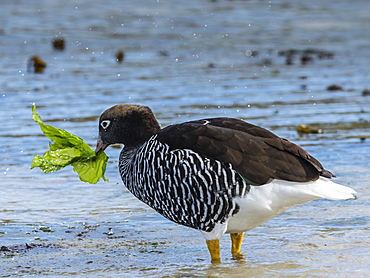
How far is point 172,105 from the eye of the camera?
38.7 feet

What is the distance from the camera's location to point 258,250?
622 cm

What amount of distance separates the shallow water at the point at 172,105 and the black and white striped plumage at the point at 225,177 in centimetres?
40

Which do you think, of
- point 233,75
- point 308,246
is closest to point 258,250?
point 308,246

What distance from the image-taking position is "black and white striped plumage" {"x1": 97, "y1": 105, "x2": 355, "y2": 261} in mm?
5633

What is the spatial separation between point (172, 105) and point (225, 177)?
6.18 m

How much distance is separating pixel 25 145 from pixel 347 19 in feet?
45.1

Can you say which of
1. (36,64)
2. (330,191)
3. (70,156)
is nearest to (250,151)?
(330,191)

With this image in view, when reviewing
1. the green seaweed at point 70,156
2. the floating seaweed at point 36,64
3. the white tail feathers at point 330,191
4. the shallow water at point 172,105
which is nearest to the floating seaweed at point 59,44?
the shallow water at point 172,105

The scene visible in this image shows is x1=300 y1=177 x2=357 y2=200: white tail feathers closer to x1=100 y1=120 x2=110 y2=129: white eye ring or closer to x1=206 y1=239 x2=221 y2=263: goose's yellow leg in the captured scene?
x1=206 y1=239 x2=221 y2=263: goose's yellow leg

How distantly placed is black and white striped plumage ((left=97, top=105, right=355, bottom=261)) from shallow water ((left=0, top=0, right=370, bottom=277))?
404mm

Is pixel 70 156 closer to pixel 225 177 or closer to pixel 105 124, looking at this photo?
pixel 105 124

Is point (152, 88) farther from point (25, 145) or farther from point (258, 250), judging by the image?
point (258, 250)

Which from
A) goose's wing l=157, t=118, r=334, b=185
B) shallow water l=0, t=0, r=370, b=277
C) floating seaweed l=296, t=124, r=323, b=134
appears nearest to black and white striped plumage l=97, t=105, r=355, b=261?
goose's wing l=157, t=118, r=334, b=185

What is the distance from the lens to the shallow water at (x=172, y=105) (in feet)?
20.0
